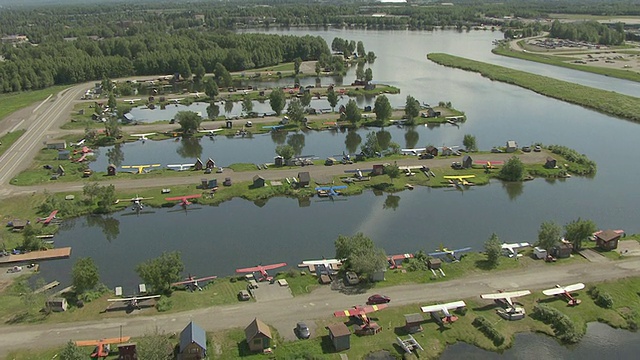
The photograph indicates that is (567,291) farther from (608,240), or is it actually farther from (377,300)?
(377,300)

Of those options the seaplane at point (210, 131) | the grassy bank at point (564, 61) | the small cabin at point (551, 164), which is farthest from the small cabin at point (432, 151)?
the grassy bank at point (564, 61)

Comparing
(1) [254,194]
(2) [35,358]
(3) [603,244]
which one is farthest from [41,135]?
(3) [603,244]

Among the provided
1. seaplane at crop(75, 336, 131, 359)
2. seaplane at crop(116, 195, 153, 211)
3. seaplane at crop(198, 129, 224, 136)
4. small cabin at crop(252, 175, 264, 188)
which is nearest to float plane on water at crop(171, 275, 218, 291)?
seaplane at crop(75, 336, 131, 359)

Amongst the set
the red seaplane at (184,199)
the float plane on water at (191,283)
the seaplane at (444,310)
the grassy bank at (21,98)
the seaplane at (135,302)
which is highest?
the grassy bank at (21,98)

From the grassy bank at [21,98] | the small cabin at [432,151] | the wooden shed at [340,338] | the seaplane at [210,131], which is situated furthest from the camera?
the grassy bank at [21,98]

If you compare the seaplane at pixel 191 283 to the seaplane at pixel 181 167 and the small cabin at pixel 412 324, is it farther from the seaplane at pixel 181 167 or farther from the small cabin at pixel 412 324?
the seaplane at pixel 181 167

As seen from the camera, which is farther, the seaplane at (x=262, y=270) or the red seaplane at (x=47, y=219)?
the red seaplane at (x=47, y=219)
